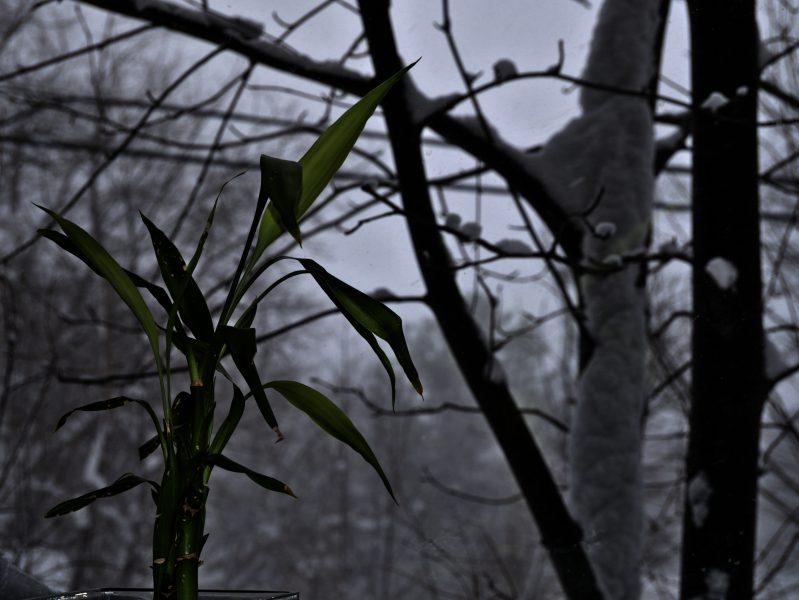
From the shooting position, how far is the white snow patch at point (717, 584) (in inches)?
38.7

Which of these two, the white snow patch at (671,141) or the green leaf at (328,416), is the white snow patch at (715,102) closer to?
the white snow patch at (671,141)

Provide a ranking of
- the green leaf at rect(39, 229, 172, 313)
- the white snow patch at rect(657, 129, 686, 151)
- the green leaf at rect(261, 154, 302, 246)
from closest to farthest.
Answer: the green leaf at rect(261, 154, 302, 246) < the green leaf at rect(39, 229, 172, 313) < the white snow patch at rect(657, 129, 686, 151)

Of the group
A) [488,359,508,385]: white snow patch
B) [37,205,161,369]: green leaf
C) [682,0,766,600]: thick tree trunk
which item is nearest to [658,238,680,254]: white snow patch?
[682,0,766,600]: thick tree trunk

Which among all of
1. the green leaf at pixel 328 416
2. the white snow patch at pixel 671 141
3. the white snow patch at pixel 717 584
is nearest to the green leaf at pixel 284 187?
the green leaf at pixel 328 416

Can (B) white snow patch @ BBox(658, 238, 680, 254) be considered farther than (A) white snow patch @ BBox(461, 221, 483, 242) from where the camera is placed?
Yes

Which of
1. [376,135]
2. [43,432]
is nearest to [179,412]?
→ [376,135]

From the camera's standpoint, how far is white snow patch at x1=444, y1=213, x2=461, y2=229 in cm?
99

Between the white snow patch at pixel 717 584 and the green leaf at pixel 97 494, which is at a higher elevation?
the green leaf at pixel 97 494

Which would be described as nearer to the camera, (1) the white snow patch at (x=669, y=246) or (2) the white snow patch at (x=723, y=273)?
(2) the white snow patch at (x=723, y=273)

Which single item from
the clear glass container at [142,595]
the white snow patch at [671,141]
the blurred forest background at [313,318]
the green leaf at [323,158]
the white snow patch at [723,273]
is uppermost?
the blurred forest background at [313,318]

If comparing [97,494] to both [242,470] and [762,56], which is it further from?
[762,56]

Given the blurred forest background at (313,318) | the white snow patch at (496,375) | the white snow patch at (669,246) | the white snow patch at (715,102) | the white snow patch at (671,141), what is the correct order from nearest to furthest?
the white snow patch at (715,102) < the white snow patch at (496,375) < the white snow patch at (669,246) < the white snow patch at (671,141) < the blurred forest background at (313,318)

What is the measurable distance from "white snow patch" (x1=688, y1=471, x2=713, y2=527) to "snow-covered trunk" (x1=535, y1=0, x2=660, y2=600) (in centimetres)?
15

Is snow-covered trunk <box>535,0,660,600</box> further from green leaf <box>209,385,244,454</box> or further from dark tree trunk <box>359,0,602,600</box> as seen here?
green leaf <box>209,385,244,454</box>
